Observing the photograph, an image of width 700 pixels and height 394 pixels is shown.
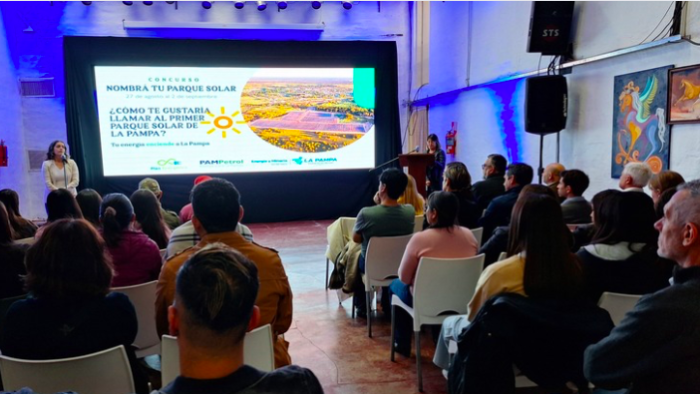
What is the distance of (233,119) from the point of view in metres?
7.80

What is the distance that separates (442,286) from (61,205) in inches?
86.9

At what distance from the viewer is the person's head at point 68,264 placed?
1.58 meters

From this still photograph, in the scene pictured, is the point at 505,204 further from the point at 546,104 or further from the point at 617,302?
the point at 546,104

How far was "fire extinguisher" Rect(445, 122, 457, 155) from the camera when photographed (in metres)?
7.70

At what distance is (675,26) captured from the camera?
3791 millimetres

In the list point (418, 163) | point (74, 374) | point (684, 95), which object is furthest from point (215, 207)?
point (418, 163)

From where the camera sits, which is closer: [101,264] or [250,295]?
[250,295]

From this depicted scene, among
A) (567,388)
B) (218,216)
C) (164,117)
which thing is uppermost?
(164,117)

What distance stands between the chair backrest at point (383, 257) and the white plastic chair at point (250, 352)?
1.61 metres

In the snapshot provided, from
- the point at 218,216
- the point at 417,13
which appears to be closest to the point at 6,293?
the point at 218,216


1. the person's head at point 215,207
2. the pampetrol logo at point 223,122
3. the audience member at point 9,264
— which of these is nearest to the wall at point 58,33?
the pampetrol logo at point 223,122

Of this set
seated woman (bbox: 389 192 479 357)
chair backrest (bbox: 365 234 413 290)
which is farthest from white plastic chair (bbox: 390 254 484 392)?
chair backrest (bbox: 365 234 413 290)

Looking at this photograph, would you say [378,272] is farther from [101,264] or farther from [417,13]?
[417,13]

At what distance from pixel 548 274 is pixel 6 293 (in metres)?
2.36
